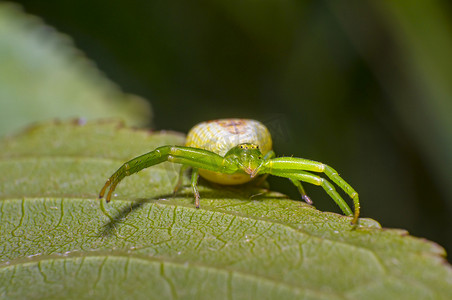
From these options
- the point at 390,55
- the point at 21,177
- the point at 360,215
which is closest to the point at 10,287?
the point at 21,177

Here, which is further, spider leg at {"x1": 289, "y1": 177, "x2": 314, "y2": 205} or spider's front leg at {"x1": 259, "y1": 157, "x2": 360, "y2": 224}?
spider leg at {"x1": 289, "y1": 177, "x2": 314, "y2": 205}

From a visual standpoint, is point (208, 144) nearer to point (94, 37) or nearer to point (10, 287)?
point (10, 287)

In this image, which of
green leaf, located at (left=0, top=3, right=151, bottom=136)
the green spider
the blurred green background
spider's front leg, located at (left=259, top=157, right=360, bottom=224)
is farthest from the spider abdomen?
green leaf, located at (left=0, top=3, right=151, bottom=136)

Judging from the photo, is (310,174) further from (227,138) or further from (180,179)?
(180,179)

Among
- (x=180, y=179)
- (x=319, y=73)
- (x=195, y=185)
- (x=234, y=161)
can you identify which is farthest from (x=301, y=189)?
(x=319, y=73)

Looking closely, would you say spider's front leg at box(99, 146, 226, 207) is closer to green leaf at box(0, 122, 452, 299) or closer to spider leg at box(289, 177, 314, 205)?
green leaf at box(0, 122, 452, 299)

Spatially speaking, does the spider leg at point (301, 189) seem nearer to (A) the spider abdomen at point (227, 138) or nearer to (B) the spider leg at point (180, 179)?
(A) the spider abdomen at point (227, 138)
